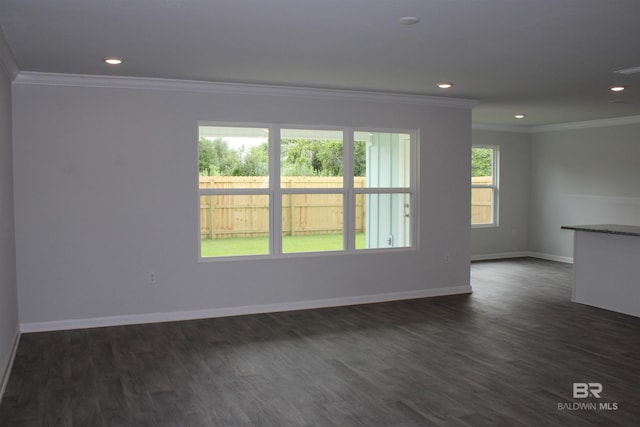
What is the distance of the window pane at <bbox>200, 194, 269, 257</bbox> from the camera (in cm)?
569

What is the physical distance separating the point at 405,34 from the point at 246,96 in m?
2.43

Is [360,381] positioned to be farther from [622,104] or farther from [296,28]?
[622,104]

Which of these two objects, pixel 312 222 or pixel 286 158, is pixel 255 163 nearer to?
pixel 286 158

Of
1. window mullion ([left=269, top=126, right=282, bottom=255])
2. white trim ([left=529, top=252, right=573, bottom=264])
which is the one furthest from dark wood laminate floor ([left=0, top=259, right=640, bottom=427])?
white trim ([left=529, top=252, right=573, bottom=264])

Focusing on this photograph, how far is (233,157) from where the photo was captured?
5.79m

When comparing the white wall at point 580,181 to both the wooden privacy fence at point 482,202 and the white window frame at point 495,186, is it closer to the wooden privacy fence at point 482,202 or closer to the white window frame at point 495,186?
the white window frame at point 495,186

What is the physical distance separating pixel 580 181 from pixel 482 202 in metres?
1.58

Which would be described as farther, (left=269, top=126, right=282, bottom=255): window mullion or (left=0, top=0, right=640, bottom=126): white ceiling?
(left=269, top=126, right=282, bottom=255): window mullion

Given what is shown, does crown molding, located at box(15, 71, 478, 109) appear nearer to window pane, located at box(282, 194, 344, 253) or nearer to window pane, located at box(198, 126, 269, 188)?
window pane, located at box(198, 126, 269, 188)

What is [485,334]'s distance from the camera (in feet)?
16.5

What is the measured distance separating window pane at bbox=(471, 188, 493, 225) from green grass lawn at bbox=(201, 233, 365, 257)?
12.7 ft

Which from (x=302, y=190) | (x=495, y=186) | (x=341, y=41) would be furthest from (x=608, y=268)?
(x=341, y=41)

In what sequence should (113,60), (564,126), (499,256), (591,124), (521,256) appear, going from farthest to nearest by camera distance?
(521,256)
(499,256)
(564,126)
(591,124)
(113,60)

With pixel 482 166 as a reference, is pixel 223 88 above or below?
above
